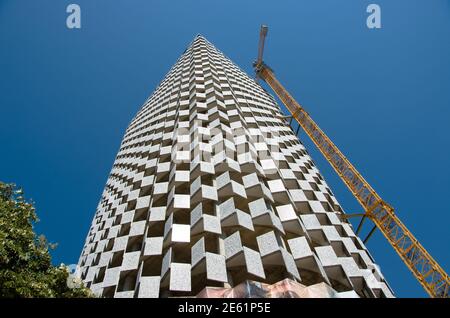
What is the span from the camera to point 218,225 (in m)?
13.1

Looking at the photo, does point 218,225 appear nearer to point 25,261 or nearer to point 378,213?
point 25,261

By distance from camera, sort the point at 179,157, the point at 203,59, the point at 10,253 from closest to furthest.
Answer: the point at 10,253
the point at 179,157
the point at 203,59

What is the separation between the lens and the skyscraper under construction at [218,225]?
37.3 feet

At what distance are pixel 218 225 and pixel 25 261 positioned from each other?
650cm

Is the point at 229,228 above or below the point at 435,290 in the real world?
above

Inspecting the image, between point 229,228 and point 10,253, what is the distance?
7.33 metres

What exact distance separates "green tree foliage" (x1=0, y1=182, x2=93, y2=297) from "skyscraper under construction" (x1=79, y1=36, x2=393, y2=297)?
2.56 metres

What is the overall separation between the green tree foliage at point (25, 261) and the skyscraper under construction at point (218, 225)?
8.41 feet

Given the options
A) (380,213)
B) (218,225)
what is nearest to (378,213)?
(380,213)

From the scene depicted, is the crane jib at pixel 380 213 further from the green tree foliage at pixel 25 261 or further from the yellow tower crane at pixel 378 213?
the green tree foliage at pixel 25 261

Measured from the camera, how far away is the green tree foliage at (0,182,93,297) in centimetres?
861
